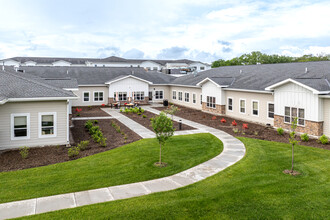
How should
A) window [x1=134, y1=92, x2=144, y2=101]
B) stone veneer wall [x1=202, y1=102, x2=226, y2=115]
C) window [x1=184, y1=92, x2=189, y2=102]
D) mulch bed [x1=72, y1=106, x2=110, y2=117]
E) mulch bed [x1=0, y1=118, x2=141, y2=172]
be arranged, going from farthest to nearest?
window [x1=134, y1=92, x2=144, y2=101], window [x1=184, y1=92, x2=189, y2=102], mulch bed [x1=72, y1=106, x2=110, y2=117], stone veneer wall [x1=202, y1=102, x2=226, y2=115], mulch bed [x1=0, y1=118, x2=141, y2=172]

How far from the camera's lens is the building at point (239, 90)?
16828 mm

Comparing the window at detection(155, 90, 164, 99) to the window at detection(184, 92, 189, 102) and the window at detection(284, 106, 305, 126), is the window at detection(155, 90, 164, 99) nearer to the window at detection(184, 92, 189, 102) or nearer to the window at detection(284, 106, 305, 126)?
the window at detection(184, 92, 189, 102)

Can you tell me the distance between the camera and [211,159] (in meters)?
12.4

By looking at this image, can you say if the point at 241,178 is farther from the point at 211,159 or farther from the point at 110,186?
the point at 110,186

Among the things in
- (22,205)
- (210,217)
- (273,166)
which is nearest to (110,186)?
(22,205)

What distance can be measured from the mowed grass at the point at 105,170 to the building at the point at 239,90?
4.74 meters

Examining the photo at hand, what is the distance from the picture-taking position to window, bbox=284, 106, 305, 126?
17.5 meters

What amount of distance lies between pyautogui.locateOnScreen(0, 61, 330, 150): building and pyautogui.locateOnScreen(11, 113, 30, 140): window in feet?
1.40

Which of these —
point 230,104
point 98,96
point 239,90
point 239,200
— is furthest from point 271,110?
point 98,96

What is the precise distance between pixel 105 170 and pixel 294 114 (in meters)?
13.6

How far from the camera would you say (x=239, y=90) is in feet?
78.8

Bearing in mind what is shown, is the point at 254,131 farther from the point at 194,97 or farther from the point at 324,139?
the point at 194,97

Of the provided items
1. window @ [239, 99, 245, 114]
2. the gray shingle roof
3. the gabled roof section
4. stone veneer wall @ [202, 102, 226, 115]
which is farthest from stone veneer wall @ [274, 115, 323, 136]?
the gray shingle roof

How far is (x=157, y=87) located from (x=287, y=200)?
33260mm
